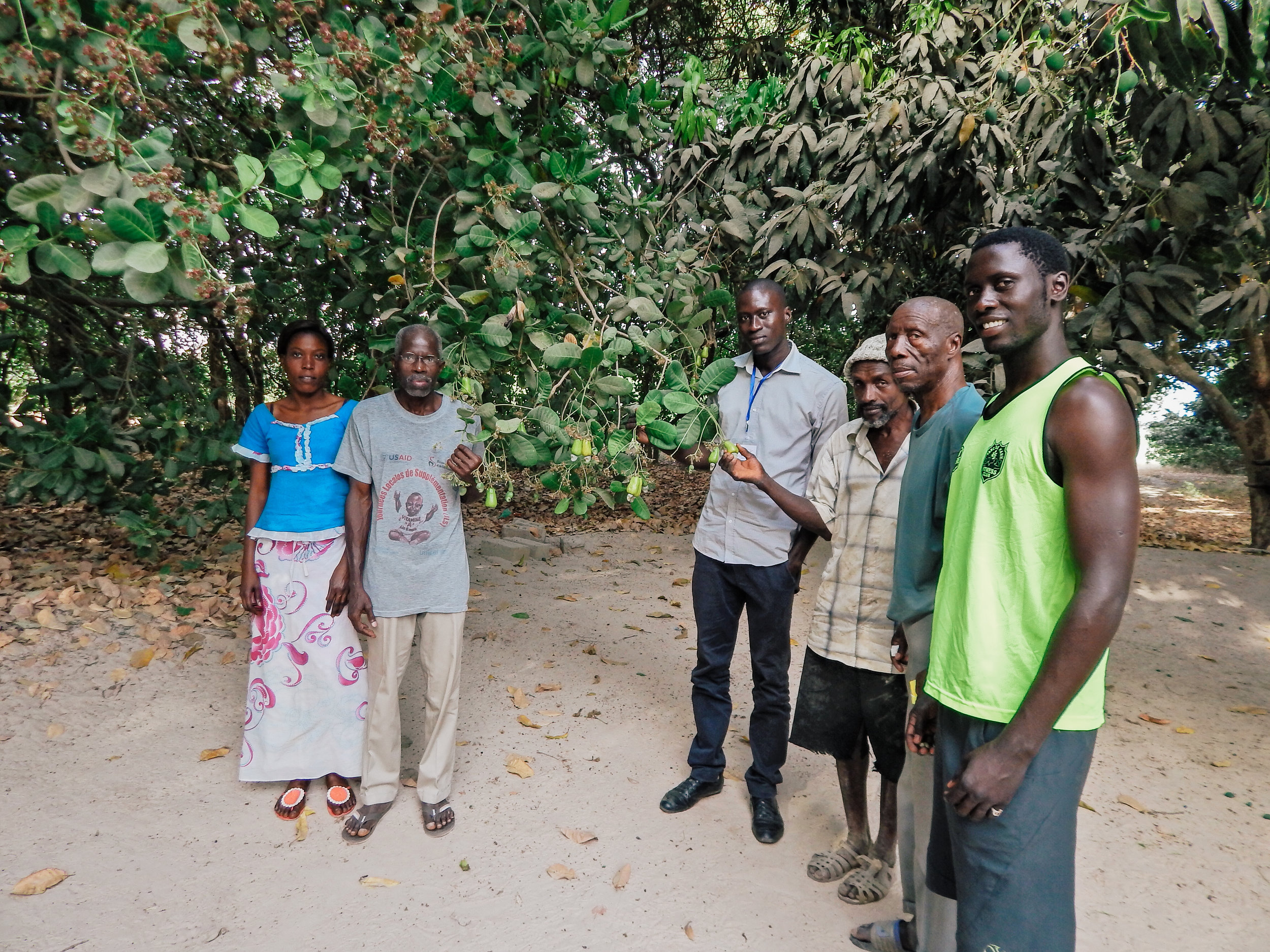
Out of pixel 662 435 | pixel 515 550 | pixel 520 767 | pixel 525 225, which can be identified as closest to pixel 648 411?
pixel 662 435

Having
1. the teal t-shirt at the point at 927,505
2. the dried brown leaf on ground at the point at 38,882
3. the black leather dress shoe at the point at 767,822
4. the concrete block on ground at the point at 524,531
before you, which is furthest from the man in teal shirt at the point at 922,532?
the concrete block on ground at the point at 524,531

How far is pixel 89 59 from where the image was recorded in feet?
6.58

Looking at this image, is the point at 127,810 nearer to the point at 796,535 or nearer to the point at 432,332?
the point at 432,332

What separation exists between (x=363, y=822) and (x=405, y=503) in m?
1.24

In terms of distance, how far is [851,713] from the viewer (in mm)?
2711

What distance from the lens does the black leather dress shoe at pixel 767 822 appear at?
3045 millimetres

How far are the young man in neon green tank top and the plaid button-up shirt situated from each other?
38.2 inches

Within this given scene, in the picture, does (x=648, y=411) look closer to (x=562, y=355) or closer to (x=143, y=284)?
(x=562, y=355)

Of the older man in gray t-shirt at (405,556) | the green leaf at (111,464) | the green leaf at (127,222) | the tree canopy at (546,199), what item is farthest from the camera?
the green leaf at (111,464)

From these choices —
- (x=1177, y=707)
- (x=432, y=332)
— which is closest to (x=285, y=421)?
(x=432, y=332)

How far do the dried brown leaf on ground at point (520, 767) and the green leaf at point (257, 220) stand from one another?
8.32 feet

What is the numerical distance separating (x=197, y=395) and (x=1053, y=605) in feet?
18.3

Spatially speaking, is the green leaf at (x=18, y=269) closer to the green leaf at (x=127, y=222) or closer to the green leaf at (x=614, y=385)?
the green leaf at (x=127, y=222)

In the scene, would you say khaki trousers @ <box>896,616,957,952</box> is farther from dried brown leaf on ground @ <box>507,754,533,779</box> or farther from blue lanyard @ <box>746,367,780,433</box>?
dried brown leaf on ground @ <box>507,754,533,779</box>
